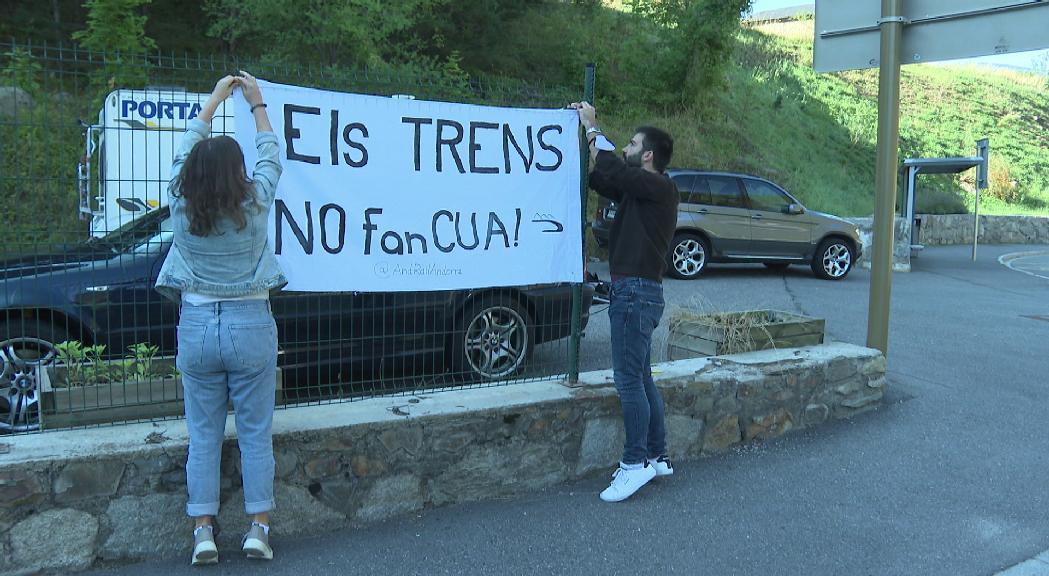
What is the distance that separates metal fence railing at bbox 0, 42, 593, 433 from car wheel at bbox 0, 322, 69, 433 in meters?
0.01

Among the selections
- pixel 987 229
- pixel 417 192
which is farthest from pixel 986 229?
pixel 417 192

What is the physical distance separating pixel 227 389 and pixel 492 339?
2.23 meters

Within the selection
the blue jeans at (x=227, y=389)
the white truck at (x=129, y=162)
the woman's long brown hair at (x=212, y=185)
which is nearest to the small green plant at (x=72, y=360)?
the white truck at (x=129, y=162)

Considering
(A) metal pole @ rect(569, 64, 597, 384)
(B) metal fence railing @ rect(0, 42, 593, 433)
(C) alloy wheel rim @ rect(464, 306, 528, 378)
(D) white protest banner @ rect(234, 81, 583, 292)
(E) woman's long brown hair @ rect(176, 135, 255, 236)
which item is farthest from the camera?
(C) alloy wheel rim @ rect(464, 306, 528, 378)

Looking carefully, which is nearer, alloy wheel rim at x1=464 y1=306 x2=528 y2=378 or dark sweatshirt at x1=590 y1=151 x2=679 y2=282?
dark sweatshirt at x1=590 y1=151 x2=679 y2=282

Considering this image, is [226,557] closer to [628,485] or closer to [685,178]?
[628,485]

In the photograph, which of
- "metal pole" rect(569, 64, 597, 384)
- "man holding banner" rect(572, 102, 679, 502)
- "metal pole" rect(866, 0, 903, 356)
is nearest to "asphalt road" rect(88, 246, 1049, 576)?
"man holding banner" rect(572, 102, 679, 502)

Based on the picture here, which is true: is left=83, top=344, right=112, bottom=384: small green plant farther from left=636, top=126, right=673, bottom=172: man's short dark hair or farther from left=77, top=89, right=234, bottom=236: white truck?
left=636, top=126, right=673, bottom=172: man's short dark hair

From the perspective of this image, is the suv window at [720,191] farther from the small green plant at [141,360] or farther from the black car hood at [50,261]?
the black car hood at [50,261]

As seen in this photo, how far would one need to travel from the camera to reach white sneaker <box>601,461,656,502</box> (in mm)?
4570

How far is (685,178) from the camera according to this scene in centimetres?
1487

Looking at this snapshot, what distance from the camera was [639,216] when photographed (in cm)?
450

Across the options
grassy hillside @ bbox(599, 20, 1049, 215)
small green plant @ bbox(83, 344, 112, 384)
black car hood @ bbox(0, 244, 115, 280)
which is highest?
grassy hillside @ bbox(599, 20, 1049, 215)

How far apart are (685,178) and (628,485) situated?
10.9m
